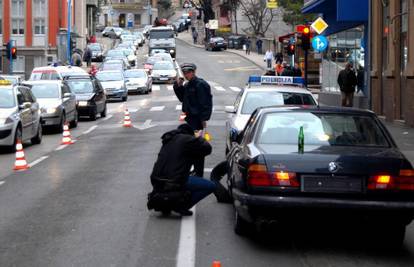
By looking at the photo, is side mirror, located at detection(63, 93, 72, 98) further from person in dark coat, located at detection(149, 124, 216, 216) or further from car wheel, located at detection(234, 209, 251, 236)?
car wheel, located at detection(234, 209, 251, 236)

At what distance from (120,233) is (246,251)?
5.42 ft

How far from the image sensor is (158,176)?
938 cm

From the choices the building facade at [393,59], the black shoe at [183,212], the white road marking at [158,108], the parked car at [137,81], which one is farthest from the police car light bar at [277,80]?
the parked car at [137,81]

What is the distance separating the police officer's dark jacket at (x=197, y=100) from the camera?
12.2m

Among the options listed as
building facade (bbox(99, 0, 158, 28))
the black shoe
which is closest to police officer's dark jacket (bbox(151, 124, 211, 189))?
the black shoe

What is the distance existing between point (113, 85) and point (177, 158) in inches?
1157

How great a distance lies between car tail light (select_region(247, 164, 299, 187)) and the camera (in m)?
7.60

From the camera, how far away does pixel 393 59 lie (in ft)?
78.7

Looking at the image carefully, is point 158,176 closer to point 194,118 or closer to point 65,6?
point 194,118

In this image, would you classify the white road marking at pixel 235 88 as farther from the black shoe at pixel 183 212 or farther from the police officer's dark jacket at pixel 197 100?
Result: the black shoe at pixel 183 212

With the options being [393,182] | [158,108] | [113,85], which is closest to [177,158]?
[393,182]

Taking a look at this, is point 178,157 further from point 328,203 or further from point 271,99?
point 271,99

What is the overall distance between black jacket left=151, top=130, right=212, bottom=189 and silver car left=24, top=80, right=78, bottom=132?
45.7 ft

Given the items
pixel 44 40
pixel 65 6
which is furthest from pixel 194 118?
pixel 65 6
